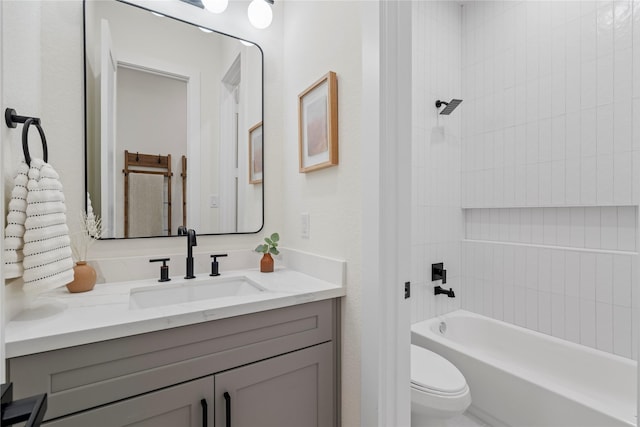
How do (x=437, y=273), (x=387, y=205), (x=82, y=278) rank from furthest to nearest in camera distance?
(x=437, y=273), (x=82, y=278), (x=387, y=205)

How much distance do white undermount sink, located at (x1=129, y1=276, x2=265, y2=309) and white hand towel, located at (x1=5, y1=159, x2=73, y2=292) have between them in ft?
0.94

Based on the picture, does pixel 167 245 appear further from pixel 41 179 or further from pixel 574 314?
pixel 574 314

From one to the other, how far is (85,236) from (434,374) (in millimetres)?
1641

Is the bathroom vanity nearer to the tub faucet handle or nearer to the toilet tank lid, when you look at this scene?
the toilet tank lid

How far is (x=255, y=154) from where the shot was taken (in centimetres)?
161

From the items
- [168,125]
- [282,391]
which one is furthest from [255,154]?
[282,391]

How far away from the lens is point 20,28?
92cm

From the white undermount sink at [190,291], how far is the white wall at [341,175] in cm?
32

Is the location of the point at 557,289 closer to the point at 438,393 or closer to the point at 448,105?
the point at 438,393

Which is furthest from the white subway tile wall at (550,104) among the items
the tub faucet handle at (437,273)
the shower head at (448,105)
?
the tub faucet handle at (437,273)

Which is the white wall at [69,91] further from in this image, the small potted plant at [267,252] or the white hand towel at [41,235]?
the small potted plant at [267,252]

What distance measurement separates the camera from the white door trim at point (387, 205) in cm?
98

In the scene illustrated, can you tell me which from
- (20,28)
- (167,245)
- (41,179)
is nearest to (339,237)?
(167,245)

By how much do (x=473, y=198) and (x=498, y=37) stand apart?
1.17 meters
